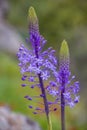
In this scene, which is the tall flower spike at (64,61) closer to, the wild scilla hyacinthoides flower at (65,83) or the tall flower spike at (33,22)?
the wild scilla hyacinthoides flower at (65,83)

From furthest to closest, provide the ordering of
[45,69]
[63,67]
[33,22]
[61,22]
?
[61,22]
[45,69]
[63,67]
[33,22]

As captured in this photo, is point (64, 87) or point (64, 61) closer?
point (64, 61)

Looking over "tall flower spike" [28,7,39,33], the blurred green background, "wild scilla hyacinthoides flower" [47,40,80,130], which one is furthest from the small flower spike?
the blurred green background

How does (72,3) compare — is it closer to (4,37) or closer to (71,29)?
(71,29)

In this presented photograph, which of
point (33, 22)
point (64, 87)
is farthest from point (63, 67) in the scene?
point (33, 22)

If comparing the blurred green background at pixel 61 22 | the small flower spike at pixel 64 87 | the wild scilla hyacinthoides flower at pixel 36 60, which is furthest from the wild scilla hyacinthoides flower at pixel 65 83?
the blurred green background at pixel 61 22

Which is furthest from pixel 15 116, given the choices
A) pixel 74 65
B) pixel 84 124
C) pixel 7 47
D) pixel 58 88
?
pixel 74 65

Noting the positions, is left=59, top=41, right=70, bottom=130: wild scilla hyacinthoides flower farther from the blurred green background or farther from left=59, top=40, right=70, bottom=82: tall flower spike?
the blurred green background

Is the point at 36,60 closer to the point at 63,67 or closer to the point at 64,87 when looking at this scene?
the point at 63,67

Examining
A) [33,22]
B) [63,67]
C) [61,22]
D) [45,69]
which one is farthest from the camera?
[61,22]

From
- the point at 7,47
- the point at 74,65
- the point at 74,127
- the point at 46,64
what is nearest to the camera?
the point at 46,64

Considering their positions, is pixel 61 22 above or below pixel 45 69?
above
